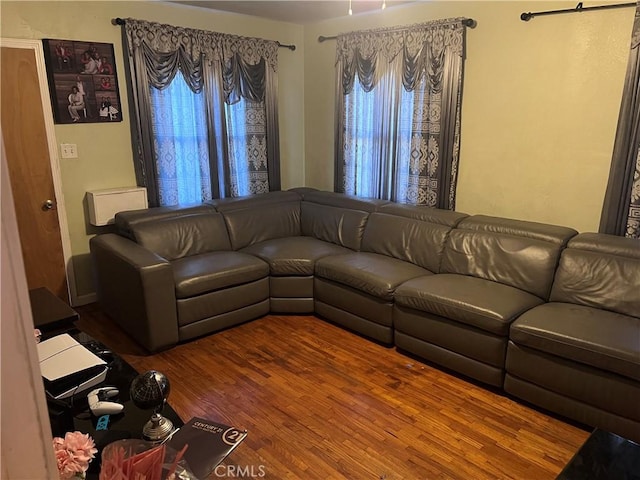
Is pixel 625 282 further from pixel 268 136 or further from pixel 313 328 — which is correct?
pixel 268 136

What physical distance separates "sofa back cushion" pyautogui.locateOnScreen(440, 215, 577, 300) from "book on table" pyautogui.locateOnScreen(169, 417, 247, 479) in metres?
2.19

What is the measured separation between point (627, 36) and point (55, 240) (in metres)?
4.35

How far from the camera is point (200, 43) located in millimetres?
4066

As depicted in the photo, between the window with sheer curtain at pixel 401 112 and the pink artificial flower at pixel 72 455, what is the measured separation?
329 centimetres

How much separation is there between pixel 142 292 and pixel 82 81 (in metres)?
1.84

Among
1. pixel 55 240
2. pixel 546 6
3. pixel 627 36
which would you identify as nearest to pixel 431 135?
pixel 546 6

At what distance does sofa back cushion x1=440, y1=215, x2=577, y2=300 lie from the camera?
299cm

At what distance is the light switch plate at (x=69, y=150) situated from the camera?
141 inches

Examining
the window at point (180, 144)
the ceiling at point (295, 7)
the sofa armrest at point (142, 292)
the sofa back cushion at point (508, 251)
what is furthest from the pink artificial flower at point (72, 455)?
the ceiling at point (295, 7)

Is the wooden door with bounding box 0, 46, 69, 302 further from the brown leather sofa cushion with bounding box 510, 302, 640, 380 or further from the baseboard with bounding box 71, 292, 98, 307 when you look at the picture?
the brown leather sofa cushion with bounding box 510, 302, 640, 380

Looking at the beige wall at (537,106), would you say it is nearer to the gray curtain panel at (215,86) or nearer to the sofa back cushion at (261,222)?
the gray curtain panel at (215,86)

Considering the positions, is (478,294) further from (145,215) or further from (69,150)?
(69,150)

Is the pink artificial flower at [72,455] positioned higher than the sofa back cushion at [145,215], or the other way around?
the sofa back cushion at [145,215]

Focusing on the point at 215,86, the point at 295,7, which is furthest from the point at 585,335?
the point at 215,86
